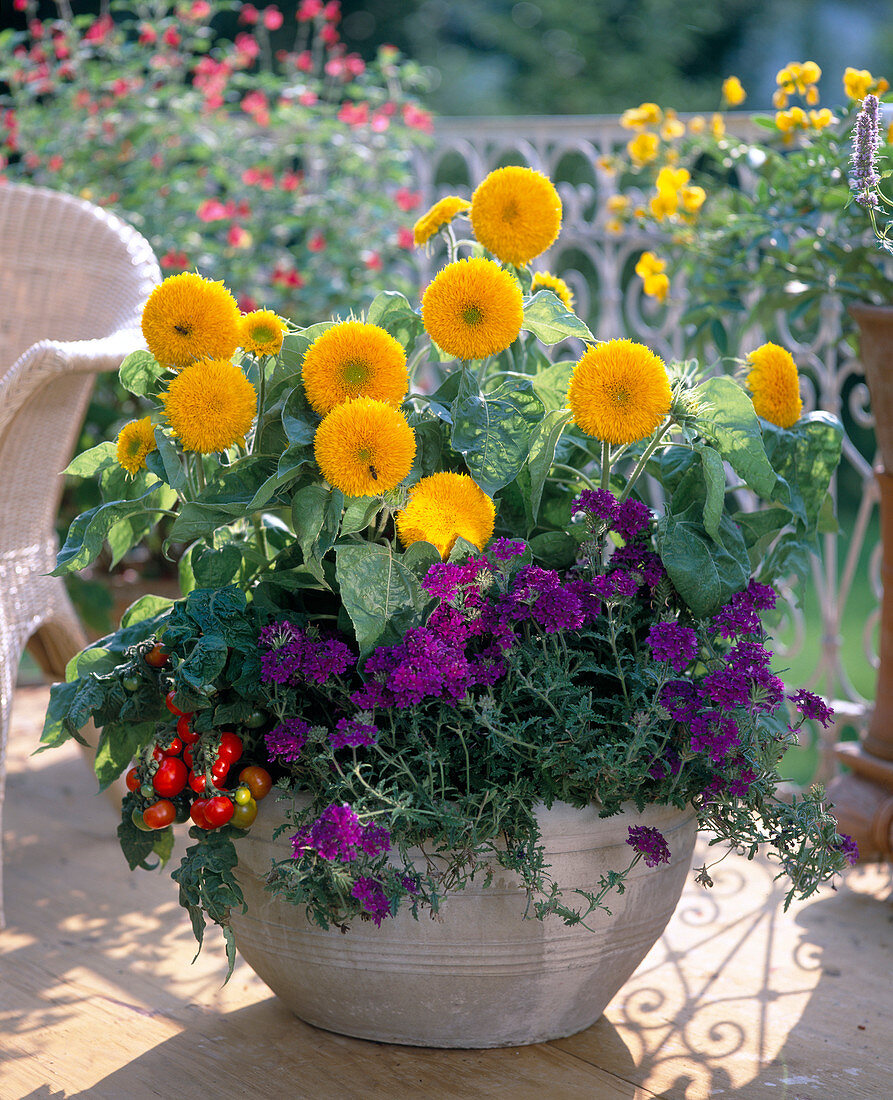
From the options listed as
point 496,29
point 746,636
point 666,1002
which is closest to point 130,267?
point 746,636

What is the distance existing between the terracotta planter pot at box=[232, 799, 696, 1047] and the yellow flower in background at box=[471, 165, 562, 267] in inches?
22.5

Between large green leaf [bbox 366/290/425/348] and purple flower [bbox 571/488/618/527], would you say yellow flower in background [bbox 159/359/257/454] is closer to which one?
large green leaf [bbox 366/290/425/348]

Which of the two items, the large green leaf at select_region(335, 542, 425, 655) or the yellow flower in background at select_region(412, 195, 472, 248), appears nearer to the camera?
the large green leaf at select_region(335, 542, 425, 655)

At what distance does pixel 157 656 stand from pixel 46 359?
462 mm

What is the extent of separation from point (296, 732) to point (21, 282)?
1264 mm

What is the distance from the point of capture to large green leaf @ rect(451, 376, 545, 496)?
3.60 feet

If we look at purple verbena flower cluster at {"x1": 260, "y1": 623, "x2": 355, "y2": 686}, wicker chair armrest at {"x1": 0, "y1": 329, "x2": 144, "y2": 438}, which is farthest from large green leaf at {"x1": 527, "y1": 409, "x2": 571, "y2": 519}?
wicker chair armrest at {"x1": 0, "y1": 329, "x2": 144, "y2": 438}

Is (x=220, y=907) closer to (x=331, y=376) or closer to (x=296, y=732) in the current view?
(x=296, y=732)

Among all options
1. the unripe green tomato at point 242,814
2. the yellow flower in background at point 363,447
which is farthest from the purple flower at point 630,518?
the unripe green tomato at point 242,814

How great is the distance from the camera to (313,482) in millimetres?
1119

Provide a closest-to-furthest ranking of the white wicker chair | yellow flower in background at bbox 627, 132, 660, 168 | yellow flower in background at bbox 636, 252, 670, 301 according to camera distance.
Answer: the white wicker chair → yellow flower in background at bbox 636, 252, 670, 301 → yellow flower in background at bbox 627, 132, 660, 168

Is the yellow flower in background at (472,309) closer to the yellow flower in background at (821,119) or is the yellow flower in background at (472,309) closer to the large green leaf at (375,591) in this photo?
the large green leaf at (375,591)

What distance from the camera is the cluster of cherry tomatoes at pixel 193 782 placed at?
108 cm

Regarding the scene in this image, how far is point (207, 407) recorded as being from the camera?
3.46 feet
